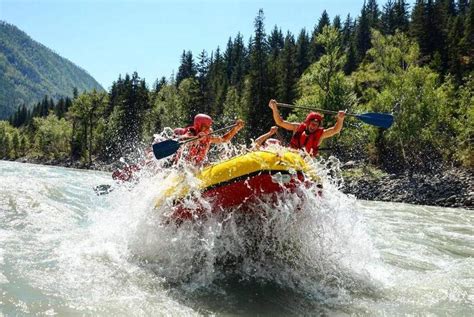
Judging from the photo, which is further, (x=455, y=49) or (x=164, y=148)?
(x=455, y=49)

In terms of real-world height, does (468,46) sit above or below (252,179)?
above

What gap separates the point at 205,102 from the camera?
2228 inches

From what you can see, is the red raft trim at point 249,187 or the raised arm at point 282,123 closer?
the red raft trim at point 249,187

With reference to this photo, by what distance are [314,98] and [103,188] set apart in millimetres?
21518

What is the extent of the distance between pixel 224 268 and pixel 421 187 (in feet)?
62.8

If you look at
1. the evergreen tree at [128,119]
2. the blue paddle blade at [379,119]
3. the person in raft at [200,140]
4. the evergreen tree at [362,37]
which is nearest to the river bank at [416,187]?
the blue paddle blade at [379,119]

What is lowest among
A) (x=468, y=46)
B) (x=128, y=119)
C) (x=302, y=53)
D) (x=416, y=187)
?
(x=416, y=187)

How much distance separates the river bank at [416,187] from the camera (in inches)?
809

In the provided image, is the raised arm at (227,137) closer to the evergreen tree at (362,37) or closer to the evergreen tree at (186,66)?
the evergreen tree at (362,37)

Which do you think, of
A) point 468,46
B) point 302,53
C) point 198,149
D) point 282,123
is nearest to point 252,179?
point 198,149

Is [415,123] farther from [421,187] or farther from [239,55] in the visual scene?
[239,55]

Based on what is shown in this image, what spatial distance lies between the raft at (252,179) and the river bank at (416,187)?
15637 millimetres

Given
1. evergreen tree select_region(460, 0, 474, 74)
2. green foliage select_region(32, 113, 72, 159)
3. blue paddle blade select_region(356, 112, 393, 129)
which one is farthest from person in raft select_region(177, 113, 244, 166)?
green foliage select_region(32, 113, 72, 159)

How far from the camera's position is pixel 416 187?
74.7 feet
